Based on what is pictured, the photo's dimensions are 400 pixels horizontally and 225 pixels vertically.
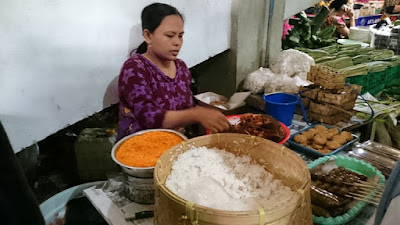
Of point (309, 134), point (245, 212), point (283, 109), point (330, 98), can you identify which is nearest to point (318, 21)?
point (330, 98)

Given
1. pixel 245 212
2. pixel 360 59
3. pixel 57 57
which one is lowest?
pixel 360 59

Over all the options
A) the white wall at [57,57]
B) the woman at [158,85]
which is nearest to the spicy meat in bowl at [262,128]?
the woman at [158,85]

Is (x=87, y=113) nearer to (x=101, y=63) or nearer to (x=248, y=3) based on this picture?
(x=101, y=63)

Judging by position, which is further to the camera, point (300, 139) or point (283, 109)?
point (283, 109)

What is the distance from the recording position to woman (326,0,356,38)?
7.76 metres

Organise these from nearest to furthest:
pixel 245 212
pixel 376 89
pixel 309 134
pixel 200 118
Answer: pixel 245 212
pixel 200 118
pixel 309 134
pixel 376 89

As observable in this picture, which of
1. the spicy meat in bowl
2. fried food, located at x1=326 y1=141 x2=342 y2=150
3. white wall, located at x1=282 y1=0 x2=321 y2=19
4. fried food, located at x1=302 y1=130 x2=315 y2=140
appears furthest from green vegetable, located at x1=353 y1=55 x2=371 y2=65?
the spicy meat in bowl

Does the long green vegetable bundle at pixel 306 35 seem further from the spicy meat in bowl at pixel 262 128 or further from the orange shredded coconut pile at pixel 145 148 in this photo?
the orange shredded coconut pile at pixel 145 148

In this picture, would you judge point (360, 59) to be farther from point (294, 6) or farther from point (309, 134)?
point (309, 134)

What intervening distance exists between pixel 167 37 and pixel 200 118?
2.55 feet

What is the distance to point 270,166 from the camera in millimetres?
1634

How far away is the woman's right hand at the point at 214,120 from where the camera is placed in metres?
2.12

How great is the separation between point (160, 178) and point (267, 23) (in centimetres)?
367

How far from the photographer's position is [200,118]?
2258 millimetres
